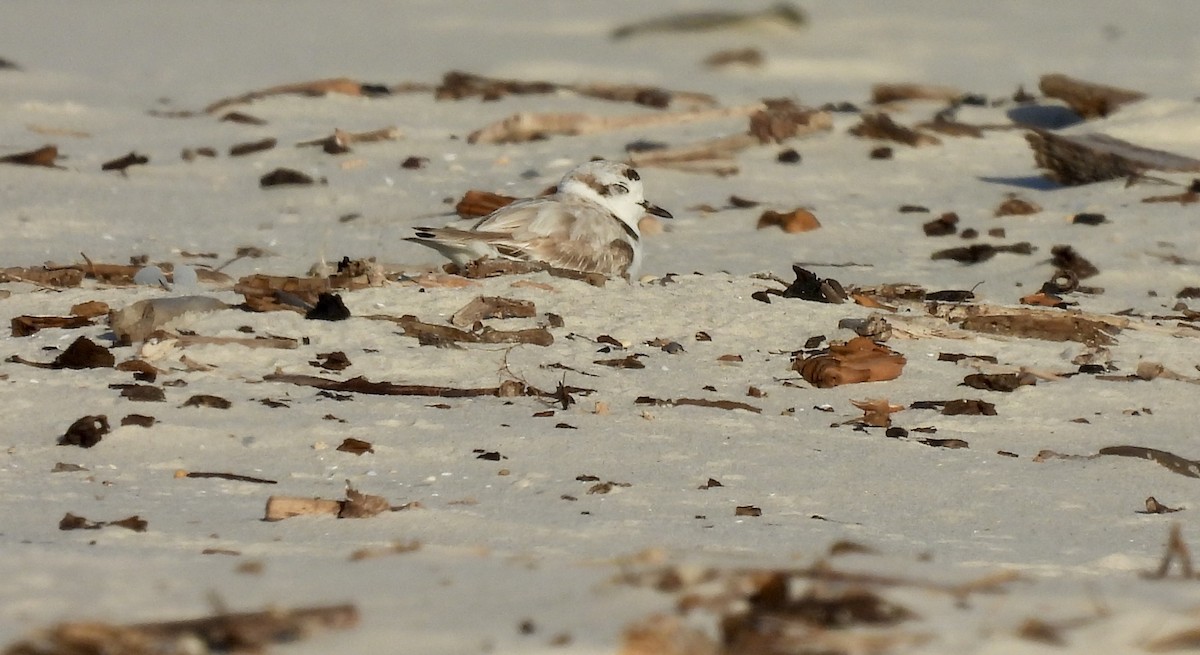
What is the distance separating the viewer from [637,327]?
5.76m

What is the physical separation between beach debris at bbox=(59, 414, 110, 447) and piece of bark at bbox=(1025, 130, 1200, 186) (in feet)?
17.4

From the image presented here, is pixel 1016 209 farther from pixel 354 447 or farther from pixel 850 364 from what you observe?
pixel 354 447

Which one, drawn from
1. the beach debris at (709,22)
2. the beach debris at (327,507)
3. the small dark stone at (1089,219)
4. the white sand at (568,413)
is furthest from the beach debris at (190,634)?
the beach debris at (709,22)

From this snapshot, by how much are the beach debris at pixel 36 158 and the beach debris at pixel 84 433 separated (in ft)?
15.0

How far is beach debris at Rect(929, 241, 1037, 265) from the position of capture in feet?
24.4

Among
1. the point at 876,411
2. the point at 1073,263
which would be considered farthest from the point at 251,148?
the point at 876,411

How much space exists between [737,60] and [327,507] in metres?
11.5

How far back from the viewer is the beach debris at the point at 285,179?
335 inches

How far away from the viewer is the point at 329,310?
18.2ft

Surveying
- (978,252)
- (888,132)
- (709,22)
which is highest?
(709,22)

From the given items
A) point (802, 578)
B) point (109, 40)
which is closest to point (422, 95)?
point (109, 40)

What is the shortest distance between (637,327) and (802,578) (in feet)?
10.1

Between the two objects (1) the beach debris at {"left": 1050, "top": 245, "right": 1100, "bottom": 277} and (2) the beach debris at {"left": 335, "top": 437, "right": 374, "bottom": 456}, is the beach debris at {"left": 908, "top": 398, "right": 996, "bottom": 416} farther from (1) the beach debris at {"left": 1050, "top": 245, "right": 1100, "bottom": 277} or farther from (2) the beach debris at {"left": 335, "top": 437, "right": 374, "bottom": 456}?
(1) the beach debris at {"left": 1050, "top": 245, "right": 1100, "bottom": 277}

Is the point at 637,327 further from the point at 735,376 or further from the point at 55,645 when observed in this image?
the point at 55,645
